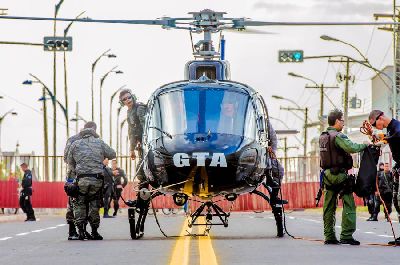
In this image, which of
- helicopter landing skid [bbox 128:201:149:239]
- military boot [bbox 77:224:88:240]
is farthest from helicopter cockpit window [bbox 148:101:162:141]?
military boot [bbox 77:224:88:240]

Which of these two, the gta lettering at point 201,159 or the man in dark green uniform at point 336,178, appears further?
the man in dark green uniform at point 336,178

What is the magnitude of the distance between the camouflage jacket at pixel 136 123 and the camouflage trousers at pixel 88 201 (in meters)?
0.89

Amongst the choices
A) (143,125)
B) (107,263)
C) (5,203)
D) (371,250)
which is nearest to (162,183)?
(143,125)

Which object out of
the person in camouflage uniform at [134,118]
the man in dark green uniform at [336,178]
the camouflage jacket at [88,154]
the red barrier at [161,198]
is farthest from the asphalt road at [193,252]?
the red barrier at [161,198]

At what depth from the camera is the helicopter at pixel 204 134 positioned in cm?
1820

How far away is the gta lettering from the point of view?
59.0 ft

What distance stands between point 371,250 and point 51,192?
40560mm

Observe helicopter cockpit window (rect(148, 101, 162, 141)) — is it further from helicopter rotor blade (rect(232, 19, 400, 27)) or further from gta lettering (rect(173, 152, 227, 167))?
helicopter rotor blade (rect(232, 19, 400, 27))

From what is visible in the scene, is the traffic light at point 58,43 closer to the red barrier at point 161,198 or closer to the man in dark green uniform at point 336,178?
the red barrier at point 161,198

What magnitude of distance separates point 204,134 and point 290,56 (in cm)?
2787

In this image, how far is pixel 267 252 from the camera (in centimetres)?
1591

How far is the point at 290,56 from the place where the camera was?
45906 millimetres

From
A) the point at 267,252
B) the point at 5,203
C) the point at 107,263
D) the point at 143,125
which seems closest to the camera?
the point at 107,263

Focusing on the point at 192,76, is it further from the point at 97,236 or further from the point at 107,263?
the point at 107,263
